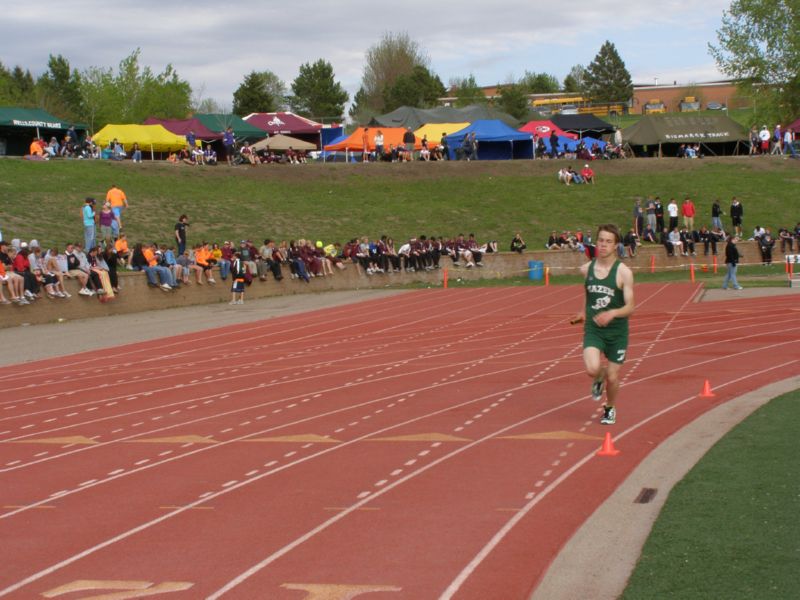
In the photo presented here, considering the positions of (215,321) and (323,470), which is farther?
(215,321)

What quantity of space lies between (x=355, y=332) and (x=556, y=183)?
28006 mm

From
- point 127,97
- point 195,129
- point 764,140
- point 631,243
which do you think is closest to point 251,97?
point 127,97

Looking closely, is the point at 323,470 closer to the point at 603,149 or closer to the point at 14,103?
the point at 603,149

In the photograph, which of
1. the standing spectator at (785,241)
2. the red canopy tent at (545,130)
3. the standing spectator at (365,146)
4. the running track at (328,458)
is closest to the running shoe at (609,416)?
the running track at (328,458)

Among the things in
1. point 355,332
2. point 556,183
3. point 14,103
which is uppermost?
point 14,103

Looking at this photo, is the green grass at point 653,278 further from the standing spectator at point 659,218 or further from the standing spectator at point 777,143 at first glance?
the standing spectator at point 777,143

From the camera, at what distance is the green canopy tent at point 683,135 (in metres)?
55.9

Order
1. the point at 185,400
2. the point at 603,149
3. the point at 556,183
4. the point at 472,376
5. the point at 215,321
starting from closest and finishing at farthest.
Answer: the point at 185,400, the point at 472,376, the point at 215,321, the point at 556,183, the point at 603,149

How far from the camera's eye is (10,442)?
1094cm

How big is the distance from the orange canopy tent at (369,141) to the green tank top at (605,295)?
1686 inches

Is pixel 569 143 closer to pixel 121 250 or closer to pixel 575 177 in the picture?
pixel 575 177

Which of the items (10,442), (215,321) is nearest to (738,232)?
(215,321)

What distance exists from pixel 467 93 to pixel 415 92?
2395cm

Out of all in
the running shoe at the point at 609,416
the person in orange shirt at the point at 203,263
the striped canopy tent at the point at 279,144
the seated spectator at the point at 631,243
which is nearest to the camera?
the running shoe at the point at 609,416
